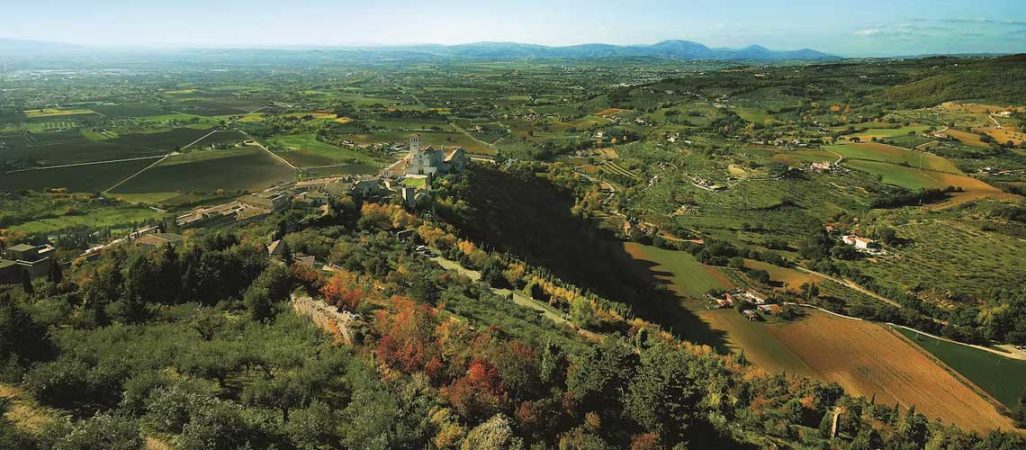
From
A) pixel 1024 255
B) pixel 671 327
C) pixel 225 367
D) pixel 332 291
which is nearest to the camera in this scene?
pixel 225 367

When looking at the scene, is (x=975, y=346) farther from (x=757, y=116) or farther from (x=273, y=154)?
(x=757, y=116)

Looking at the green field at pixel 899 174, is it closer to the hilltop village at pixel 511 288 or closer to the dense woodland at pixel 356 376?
the hilltop village at pixel 511 288

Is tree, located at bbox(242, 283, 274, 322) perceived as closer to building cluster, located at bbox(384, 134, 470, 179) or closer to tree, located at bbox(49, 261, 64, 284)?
tree, located at bbox(49, 261, 64, 284)

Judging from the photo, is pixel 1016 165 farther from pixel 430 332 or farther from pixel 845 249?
pixel 430 332

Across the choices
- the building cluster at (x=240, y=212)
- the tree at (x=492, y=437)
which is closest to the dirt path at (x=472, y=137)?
the building cluster at (x=240, y=212)

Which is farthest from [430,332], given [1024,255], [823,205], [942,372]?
[823,205]

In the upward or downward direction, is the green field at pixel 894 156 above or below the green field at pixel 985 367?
above
